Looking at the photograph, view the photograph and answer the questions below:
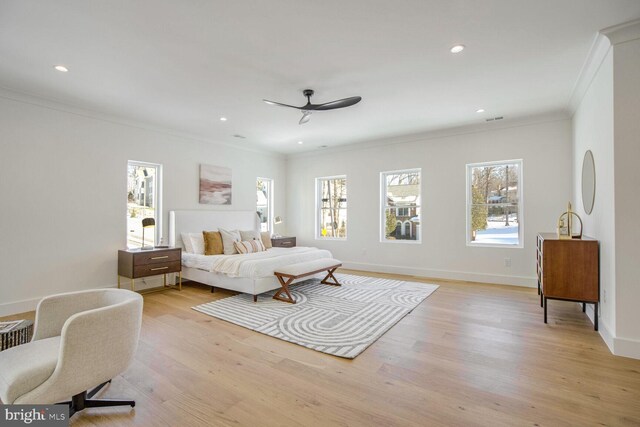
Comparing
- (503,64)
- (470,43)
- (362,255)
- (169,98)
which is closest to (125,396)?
(169,98)

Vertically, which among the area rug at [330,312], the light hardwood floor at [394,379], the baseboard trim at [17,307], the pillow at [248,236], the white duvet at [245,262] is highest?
the pillow at [248,236]

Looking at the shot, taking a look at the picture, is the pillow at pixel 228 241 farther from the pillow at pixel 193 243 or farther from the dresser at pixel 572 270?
the dresser at pixel 572 270

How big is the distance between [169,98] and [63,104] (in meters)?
1.57

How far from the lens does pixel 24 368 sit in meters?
1.60

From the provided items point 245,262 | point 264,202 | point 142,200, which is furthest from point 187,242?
point 264,202

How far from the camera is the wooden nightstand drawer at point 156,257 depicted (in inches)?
175

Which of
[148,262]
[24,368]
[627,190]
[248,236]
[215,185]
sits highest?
[215,185]

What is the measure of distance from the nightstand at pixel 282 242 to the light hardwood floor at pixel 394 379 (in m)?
3.26

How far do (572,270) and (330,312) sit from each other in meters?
2.69

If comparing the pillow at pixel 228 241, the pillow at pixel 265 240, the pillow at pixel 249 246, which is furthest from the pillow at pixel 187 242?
the pillow at pixel 265 240

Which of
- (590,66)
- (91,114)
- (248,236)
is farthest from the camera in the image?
(248,236)

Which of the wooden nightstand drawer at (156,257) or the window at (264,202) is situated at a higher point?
the window at (264,202)

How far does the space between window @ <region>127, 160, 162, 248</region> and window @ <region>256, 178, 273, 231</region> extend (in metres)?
2.32

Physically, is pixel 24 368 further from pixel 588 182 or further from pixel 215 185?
pixel 588 182
